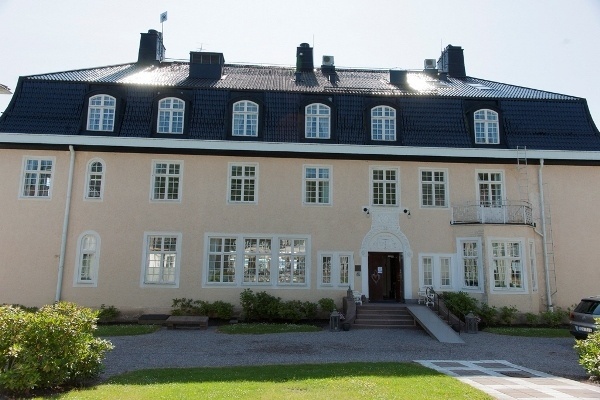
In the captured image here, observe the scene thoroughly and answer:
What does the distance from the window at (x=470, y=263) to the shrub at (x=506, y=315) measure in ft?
3.94

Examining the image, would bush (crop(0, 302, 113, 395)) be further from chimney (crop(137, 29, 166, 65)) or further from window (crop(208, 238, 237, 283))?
chimney (crop(137, 29, 166, 65))

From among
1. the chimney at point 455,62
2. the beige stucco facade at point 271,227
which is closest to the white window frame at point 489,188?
the beige stucco facade at point 271,227

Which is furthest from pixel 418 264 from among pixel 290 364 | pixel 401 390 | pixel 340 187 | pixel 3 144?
pixel 3 144

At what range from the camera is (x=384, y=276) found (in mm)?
19391

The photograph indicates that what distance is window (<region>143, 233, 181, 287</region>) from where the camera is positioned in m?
18.1

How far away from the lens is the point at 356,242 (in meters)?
18.7

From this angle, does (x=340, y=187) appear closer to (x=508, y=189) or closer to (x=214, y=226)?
(x=214, y=226)

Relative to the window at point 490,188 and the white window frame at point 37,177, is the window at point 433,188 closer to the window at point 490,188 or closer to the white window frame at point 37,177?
the window at point 490,188

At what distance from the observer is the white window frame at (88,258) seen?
17.8 meters

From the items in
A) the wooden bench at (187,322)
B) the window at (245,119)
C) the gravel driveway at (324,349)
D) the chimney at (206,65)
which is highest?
the chimney at (206,65)

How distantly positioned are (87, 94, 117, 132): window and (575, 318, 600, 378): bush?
56.6ft

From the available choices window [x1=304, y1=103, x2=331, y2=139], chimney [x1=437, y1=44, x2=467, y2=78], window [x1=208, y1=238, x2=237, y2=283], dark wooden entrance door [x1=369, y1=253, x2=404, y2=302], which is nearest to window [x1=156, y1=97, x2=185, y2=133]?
window [x1=208, y1=238, x2=237, y2=283]

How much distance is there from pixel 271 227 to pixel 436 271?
685cm

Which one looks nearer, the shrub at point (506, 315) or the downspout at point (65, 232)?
the shrub at point (506, 315)
